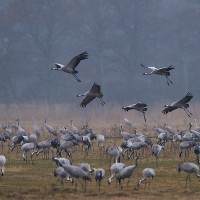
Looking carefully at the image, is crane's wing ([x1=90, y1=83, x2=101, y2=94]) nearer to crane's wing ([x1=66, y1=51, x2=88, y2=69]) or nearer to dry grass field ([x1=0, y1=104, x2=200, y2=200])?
crane's wing ([x1=66, y1=51, x2=88, y2=69])

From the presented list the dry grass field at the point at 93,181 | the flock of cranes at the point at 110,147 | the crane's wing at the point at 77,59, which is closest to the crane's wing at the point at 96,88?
the flock of cranes at the point at 110,147

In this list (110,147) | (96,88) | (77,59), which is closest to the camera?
(77,59)

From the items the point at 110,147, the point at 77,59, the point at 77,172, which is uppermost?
the point at 77,59

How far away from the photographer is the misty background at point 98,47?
5138 centimetres

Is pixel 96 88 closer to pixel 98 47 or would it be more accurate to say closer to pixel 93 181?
pixel 93 181

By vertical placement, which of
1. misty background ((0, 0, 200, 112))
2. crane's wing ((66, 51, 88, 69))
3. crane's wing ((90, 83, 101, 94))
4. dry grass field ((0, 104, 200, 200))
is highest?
misty background ((0, 0, 200, 112))

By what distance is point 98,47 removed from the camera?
52375 millimetres

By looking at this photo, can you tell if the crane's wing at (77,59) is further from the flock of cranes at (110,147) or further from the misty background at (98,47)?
the misty background at (98,47)

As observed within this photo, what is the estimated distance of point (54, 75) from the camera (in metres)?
54.5

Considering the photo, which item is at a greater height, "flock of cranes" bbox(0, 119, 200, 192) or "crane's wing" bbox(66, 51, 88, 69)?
"crane's wing" bbox(66, 51, 88, 69)

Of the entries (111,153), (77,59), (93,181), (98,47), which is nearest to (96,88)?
(77,59)

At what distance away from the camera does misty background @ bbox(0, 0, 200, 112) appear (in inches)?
2023

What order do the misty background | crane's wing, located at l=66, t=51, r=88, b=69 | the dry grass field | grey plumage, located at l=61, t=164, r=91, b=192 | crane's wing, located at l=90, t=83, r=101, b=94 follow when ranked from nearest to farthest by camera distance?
the dry grass field
grey plumage, located at l=61, t=164, r=91, b=192
crane's wing, located at l=66, t=51, r=88, b=69
crane's wing, located at l=90, t=83, r=101, b=94
the misty background

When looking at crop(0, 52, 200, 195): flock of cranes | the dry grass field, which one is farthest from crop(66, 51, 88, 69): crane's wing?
the dry grass field
